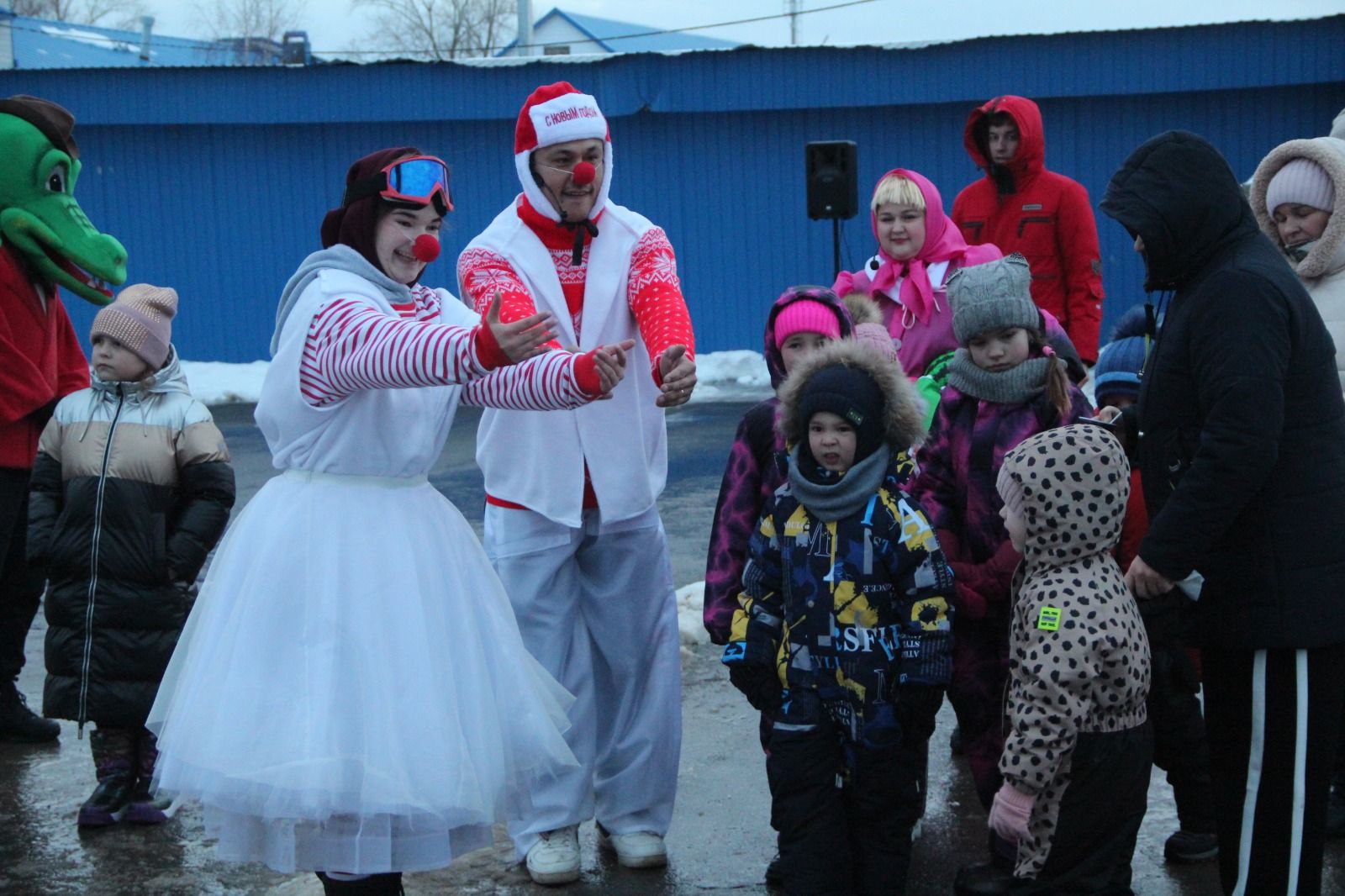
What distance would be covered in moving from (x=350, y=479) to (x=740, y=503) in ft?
4.04

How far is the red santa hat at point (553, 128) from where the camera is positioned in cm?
399

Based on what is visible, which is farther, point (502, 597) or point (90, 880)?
A: point (90, 880)

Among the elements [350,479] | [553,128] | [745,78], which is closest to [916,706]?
[350,479]

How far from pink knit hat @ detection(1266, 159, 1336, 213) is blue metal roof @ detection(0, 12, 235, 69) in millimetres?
22778

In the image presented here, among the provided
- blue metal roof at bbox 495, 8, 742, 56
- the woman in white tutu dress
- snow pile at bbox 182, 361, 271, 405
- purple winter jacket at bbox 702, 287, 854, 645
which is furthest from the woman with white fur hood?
blue metal roof at bbox 495, 8, 742, 56

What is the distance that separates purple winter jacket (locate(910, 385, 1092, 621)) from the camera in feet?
12.6

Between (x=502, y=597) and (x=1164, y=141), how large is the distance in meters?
1.94

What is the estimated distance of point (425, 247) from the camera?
11.0 feet

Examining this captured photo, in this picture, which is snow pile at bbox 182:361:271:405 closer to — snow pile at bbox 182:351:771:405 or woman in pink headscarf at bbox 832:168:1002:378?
snow pile at bbox 182:351:771:405

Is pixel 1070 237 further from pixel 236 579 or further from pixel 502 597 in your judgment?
pixel 236 579

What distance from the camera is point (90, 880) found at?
412 cm

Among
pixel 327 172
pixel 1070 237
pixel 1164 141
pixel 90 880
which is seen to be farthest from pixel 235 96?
pixel 1164 141

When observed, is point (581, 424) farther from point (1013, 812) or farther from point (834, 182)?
point (834, 182)

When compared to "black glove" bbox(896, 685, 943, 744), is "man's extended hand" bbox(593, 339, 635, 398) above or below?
above
